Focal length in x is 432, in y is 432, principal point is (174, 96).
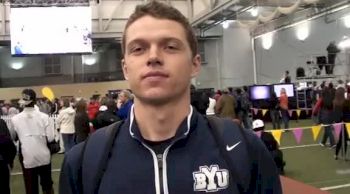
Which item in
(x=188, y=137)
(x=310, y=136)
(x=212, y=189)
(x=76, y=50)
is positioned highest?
(x=76, y=50)

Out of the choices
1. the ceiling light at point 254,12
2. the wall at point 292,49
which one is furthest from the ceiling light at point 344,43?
the ceiling light at point 254,12

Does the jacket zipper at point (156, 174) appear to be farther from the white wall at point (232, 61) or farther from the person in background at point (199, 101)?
the white wall at point (232, 61)

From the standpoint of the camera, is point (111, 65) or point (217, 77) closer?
point (217, 77)

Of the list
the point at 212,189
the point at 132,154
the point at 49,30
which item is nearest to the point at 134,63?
the point at 132,154

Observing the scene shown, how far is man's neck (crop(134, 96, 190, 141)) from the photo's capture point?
1.21 m

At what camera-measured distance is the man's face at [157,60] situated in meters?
1.15

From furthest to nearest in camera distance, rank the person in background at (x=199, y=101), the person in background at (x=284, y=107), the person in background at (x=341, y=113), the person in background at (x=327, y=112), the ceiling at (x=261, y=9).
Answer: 1. the ceiling at (x=261, y=9)
2. the person in background at (x=284, y=107)
3. the person in background at (x=327, y=112)
4. the person in background at (x=199, y=101)
5. the person in background at (x=341, y=113)

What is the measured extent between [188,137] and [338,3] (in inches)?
588

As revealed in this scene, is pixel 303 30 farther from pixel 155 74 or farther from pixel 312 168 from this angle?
pixel 155 74

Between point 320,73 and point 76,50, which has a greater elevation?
A: point 76,50

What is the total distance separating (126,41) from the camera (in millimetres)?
1244

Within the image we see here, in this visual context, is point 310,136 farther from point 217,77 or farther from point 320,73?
point 217,77

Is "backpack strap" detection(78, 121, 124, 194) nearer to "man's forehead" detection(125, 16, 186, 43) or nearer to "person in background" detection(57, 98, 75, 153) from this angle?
"man's forehead" detection(125, 16, 186, 43)

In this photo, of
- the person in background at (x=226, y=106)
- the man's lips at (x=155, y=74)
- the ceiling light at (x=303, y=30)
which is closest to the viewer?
the man's lips at (x=155, y=74)
